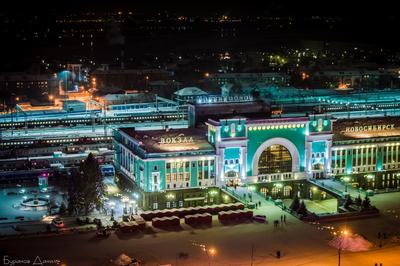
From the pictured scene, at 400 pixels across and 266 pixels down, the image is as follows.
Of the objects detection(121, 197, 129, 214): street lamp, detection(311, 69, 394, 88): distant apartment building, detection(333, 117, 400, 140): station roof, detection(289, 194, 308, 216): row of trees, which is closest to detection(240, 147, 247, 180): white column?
detection(289, 194, 308, 216): row of trees

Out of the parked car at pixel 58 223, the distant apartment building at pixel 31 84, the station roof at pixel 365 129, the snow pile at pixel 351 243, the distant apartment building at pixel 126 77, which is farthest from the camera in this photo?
the distant apartment building at pixel 126 77

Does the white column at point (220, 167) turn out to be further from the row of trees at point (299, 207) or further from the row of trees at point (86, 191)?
the row of trees at point (86, 191)

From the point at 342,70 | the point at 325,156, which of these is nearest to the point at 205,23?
the point at 342,70

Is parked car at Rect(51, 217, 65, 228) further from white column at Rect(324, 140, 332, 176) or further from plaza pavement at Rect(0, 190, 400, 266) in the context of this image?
white column at Rect(324, 140, 332, 176)

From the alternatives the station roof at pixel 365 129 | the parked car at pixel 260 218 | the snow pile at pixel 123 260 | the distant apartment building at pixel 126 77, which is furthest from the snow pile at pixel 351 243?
the distant apartment building at pixel 126 77

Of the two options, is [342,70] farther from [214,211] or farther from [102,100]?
[214,211]

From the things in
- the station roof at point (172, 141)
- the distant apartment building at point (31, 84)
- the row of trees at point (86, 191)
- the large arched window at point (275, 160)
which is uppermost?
the distant apartment building at point (31, 84)

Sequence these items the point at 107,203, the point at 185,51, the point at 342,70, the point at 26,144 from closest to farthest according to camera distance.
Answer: the point at 107,203 < the point at 26,144 < the point at 342,70 < the point at 185,51

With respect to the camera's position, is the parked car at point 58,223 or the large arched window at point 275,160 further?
the large arched window at point 275,160
